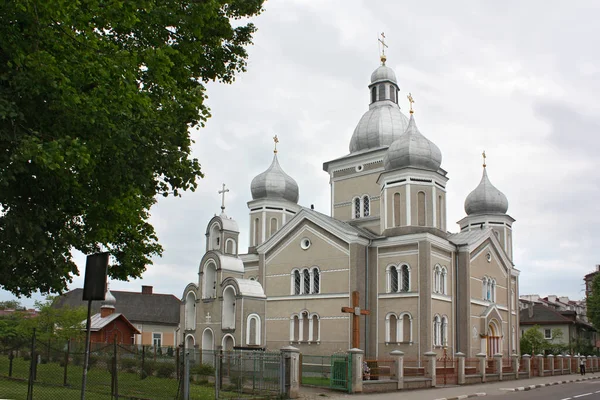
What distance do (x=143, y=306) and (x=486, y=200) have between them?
30.1m

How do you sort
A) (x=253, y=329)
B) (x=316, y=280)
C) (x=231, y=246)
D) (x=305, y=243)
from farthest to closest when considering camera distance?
(x=231, y=246)
(x=305, y=243)
(x=316, y=280)
(x=253, y=329)

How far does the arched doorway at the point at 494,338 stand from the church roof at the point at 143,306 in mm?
29247

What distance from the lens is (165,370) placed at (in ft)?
72.3

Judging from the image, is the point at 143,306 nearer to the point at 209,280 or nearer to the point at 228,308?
the point at 209,280

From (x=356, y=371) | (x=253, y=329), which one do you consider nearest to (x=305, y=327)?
(x=253, y=329)

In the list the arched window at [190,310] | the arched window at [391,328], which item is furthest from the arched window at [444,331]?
the arched window at [190,310]

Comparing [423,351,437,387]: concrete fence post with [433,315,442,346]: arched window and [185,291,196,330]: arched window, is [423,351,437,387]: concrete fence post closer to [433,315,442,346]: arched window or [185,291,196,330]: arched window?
[433,315,442,346]: arched window

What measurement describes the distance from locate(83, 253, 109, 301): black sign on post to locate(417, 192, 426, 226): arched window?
2258 centimetres

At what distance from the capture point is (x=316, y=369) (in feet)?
85.3

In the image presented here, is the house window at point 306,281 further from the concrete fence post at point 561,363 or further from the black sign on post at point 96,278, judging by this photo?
the black sign on post at point 96,278

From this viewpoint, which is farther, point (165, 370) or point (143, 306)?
point (143, 306)

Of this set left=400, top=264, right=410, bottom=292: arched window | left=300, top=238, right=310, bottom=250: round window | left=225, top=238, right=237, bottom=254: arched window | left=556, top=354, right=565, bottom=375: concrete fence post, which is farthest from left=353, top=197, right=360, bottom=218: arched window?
left=556, top=354, right=565, bottom=375: concrete fence post

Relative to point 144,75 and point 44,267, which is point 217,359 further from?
point 144,75

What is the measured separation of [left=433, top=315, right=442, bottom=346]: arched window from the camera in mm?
29191
